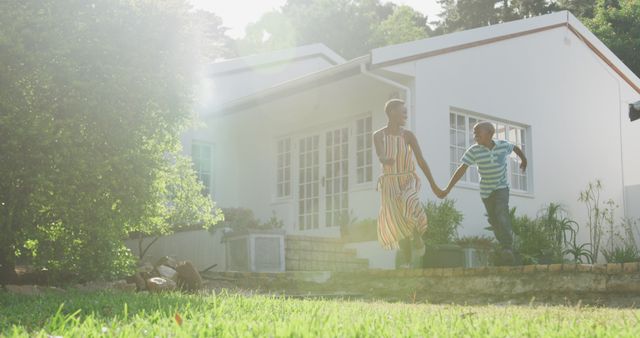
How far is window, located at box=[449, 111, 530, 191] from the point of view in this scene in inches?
485

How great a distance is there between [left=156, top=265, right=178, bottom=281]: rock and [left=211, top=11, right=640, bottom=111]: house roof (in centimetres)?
418

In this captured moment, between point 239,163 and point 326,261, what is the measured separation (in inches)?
211

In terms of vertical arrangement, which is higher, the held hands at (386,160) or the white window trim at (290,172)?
the white window trim at (290,172)

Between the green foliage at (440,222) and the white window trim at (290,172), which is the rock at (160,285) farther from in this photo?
the white window trim at (290,172)

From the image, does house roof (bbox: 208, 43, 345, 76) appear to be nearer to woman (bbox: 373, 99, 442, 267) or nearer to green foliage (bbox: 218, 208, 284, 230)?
green foliage (bbox: 218, 208, 284, 230)

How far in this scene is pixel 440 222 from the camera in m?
10.4

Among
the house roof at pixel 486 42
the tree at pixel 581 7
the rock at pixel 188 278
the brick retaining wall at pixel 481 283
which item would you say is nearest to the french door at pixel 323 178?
the house roof at pixel 486 42

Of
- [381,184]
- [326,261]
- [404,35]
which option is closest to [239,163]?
[326,261]

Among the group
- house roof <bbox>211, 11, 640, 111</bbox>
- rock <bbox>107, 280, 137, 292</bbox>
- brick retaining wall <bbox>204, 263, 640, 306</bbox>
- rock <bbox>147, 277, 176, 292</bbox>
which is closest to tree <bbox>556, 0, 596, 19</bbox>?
house roof <bbox>211, 11, 640, 111</bbox>

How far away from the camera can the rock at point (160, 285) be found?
7715 mm

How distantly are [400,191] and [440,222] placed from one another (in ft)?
9.13

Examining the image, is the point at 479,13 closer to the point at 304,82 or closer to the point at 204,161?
the point at 204,161

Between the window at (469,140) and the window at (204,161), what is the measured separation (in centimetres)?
597

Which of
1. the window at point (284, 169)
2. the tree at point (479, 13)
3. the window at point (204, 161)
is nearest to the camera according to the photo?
the window at point (284, 169)
